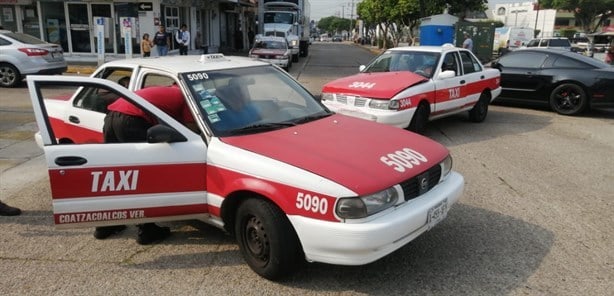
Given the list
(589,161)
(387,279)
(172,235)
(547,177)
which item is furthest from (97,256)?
(589,161)

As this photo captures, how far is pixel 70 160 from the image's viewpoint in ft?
12.3

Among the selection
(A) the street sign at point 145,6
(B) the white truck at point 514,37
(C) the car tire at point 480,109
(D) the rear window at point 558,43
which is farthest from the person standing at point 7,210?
(B) the white truck at point 514,37

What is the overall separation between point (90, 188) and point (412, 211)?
93.8 inches

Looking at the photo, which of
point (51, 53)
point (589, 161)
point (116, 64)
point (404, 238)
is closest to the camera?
point (404, 238)

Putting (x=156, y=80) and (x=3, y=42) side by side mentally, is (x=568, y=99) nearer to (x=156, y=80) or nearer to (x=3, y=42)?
(x=156, y=80)

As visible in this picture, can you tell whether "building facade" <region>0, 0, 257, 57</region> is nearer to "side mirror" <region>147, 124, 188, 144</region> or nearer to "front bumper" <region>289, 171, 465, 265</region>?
"side mirror" <region>147, 124, 188, 144</region>

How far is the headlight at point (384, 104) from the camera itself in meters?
7.91

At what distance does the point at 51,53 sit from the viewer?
582 inches

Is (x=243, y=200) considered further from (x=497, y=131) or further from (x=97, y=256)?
(x=497, y=131)

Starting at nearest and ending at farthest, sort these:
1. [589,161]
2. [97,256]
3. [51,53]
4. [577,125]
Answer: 1. [97,256]
2. [589,161]
3. [577,125]
4. [51,53]

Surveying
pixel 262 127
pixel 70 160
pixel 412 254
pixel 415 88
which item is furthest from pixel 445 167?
pixel 415 88

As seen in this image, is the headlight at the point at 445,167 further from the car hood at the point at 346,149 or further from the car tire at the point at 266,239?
the car tire at the point at 266,239

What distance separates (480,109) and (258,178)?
26.0 ft

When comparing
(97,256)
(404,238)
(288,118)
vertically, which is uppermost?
(288,118)
